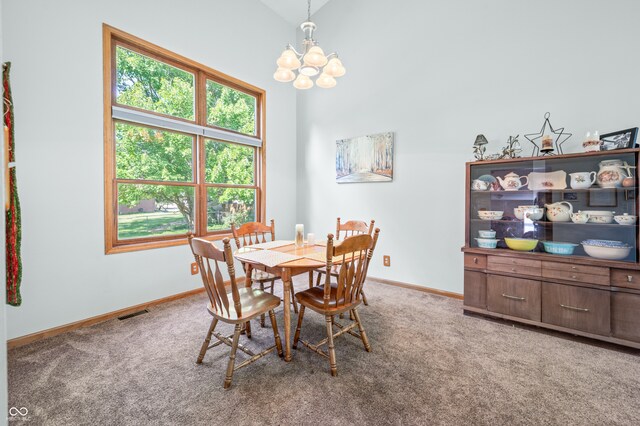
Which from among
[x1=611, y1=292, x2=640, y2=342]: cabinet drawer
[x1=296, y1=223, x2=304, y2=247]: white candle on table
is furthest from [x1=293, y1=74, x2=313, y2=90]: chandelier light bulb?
[x1=611, y1=292, x2=640, y2=342]: cabinet drawer

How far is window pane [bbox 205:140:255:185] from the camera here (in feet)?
11.7

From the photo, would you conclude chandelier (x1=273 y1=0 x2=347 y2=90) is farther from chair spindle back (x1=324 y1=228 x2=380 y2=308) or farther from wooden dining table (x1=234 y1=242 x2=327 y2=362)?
wooden dining table (x1=234 y1=242 x2=327 y2=362)

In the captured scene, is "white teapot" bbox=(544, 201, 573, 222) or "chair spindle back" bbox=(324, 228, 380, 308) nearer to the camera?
"chair spindle back" bbox=(324, 228, 380, 308)

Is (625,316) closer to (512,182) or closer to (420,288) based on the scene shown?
(512,182)

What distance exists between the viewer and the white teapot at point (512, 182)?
8.64 ft

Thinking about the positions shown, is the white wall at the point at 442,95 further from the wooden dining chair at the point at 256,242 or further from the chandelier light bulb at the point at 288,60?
the chandelier light bulb at the point at 288,60

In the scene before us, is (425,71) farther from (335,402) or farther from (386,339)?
(335,402)

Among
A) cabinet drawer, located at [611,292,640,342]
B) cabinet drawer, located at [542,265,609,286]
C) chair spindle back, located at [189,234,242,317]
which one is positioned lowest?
cabinet drawer, located at [611,292,640,342]

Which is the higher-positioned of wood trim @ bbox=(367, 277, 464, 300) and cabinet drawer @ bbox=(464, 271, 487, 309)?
cabinet drawer @ bbox=(464, 271, 487, 309)

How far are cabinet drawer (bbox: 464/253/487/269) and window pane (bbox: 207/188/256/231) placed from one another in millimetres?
2734

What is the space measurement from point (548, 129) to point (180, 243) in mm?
3854

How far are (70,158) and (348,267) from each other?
8.10 feet

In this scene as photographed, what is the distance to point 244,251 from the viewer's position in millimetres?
2420

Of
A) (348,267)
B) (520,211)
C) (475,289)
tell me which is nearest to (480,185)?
(520,211)
